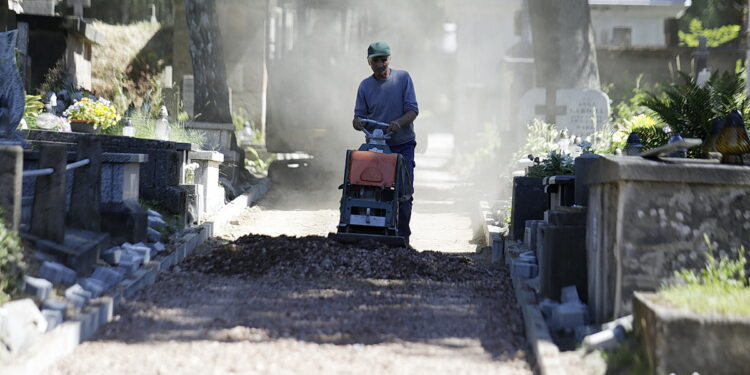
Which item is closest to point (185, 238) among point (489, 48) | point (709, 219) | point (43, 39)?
point (709, 219)

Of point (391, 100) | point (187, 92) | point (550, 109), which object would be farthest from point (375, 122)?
point (187, 92)

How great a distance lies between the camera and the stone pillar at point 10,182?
6.21 m

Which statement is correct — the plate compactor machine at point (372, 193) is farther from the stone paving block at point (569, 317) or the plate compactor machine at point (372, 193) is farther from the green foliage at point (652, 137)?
the stone paving block at point (569, 317)

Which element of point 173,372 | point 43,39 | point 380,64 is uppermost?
point 43,39

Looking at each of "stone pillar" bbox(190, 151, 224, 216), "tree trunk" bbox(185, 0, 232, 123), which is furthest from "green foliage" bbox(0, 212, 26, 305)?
"tree trunk" bbox(185, 0, 232, 123)

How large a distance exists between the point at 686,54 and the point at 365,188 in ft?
85.5

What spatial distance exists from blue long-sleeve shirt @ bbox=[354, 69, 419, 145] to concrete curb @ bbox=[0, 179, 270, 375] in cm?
223

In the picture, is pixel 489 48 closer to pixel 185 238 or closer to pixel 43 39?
pixel 43 39

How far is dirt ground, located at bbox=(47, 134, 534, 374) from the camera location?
17.3 feet

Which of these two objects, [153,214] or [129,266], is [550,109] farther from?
[129,266]

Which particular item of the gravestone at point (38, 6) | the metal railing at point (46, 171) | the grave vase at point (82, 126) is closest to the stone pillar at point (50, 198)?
the metal railing at point (46, 171)

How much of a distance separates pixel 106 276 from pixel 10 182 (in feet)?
3.32

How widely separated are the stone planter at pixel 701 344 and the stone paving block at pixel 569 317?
1.34 meters

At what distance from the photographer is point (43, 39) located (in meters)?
17.2
